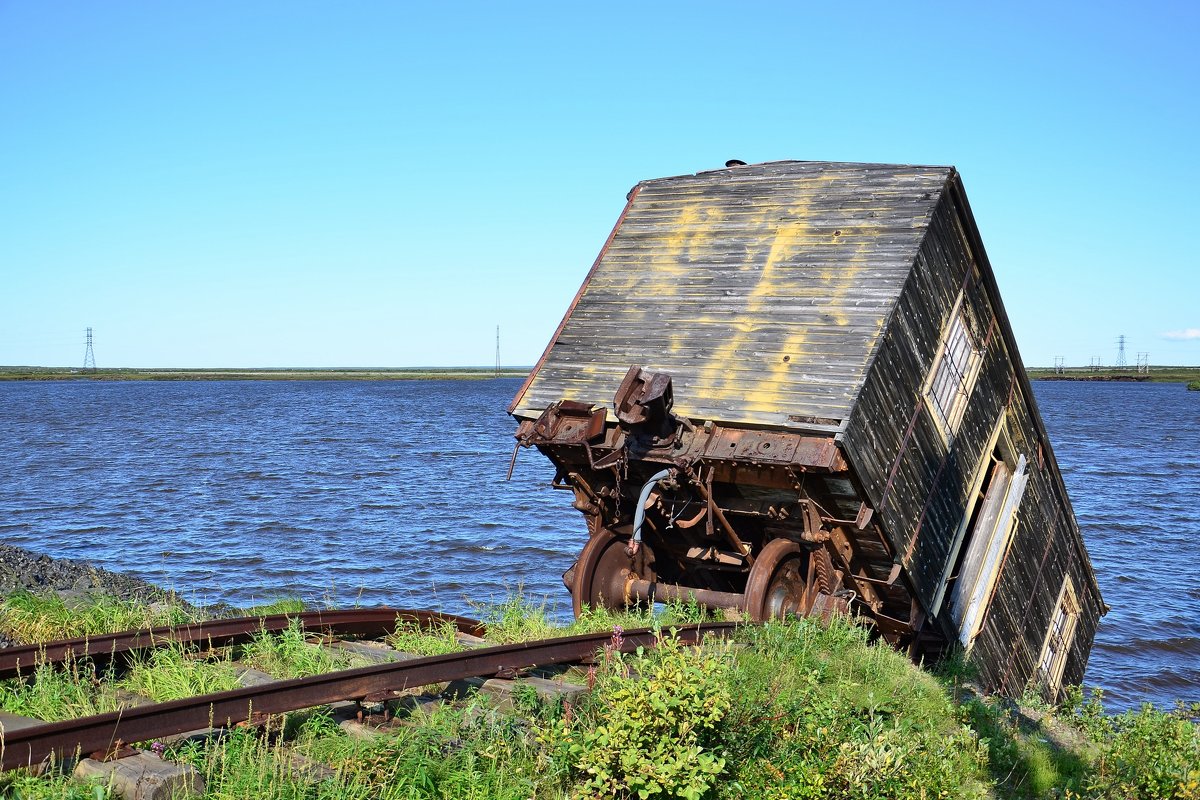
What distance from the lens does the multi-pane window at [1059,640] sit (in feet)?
46.0

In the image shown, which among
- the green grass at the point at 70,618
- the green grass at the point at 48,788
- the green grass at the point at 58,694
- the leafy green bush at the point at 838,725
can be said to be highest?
the green grass at the point at 48,788

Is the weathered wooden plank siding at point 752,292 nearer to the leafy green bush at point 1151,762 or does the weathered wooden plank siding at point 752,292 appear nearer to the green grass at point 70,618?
the leafy green bush at point 1151,762

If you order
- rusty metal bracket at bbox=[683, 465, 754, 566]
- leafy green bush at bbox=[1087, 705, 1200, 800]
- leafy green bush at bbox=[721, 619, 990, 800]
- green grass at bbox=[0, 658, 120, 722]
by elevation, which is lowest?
leafy green bush at bbox=[1087, 705, 1200, 800]

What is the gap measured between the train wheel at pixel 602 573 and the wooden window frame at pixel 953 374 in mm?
3513

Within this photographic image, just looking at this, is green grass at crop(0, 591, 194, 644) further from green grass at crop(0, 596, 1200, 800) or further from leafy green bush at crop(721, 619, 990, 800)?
leafy green bush at crop(721, 619, 990, 800)

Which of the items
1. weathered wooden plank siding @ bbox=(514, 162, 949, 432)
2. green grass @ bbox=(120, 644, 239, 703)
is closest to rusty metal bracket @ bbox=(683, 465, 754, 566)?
weathered wooden plank siding @ bbox=(514, 162, 949, 432)

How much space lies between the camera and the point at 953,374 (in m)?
11.6

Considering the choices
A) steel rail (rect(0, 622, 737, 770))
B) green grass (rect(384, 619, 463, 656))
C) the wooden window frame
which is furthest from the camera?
the wooden window frame

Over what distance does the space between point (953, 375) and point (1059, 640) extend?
5.22 metres

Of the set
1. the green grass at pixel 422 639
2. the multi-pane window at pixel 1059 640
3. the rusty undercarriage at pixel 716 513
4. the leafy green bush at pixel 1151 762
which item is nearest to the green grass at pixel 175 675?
the green grass at pixel 422 639

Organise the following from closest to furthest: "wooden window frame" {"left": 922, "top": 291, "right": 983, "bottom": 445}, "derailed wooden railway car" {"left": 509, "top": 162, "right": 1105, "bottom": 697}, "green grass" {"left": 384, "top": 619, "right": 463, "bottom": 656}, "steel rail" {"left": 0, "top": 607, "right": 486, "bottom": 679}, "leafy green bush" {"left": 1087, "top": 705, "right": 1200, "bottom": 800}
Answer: "leafy green bush" {"left": 1087, "top": 705, "right": 1200, "bottom": 800} < "steel rail" {"left": 0, "top": 607, "right": 486, "bottom": 679} < "green grass" {"left": 384, "top": 619, "right": 463, "bottom": 656} < "derailed wooden railway car" {"left": 509, "top": 162, "right": 1105, "bottom": 697} < "wooden window frame" {"left": 922, "top": 291, "right": 983, "bottom": 445}

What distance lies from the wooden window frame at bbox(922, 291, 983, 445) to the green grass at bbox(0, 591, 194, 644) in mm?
7517

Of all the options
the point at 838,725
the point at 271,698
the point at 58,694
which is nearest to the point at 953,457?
the point at 838,725

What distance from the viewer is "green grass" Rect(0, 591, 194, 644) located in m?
8.35
